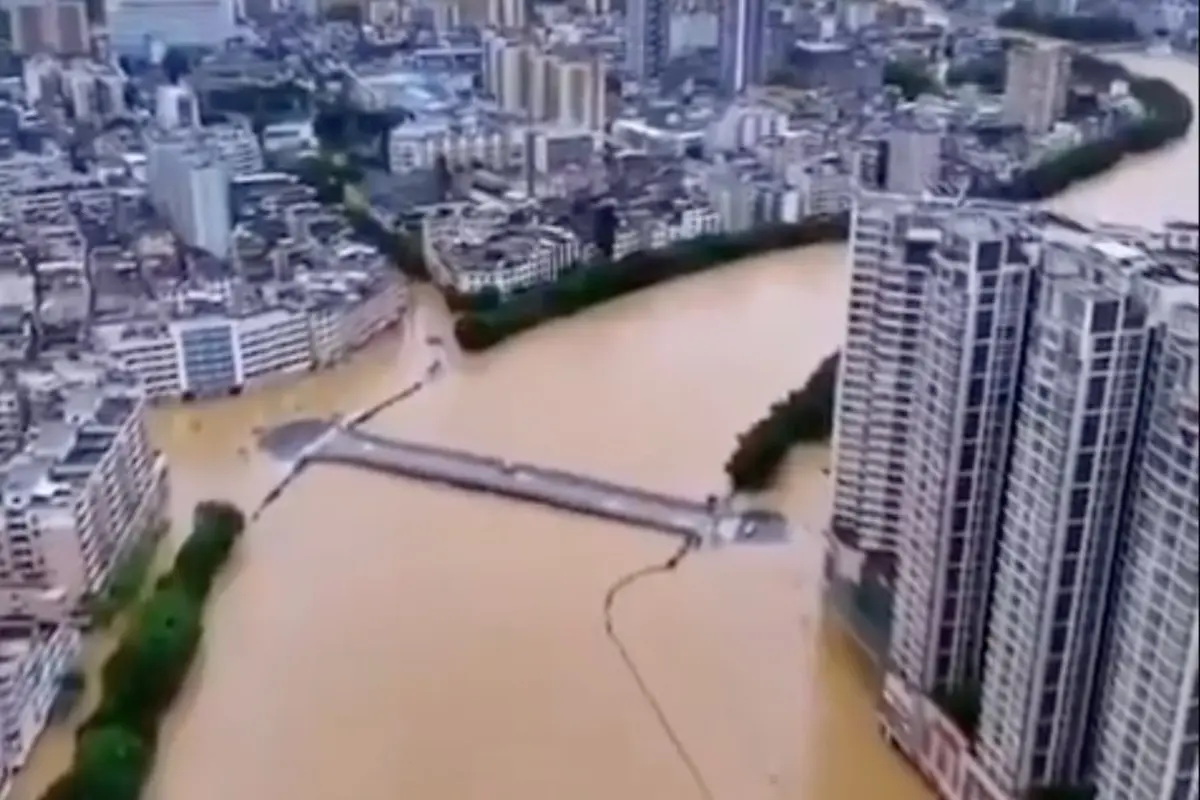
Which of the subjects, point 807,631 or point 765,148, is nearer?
point 807,631

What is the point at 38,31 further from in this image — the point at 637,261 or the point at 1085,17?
the point at 1085,17

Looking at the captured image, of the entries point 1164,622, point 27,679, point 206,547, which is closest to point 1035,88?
point 206,547

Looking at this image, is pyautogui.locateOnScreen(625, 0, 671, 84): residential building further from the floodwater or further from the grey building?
the grey building

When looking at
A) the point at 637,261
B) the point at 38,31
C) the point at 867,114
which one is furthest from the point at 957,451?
the point at 38,31

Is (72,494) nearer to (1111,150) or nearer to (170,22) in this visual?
(1111,150)

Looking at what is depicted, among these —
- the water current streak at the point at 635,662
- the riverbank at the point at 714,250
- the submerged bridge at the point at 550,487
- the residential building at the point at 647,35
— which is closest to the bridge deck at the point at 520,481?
the submerged bridge at the point at 550,487

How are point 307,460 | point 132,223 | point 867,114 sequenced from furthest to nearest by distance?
point 867,114
point 132,223
point 307,460
